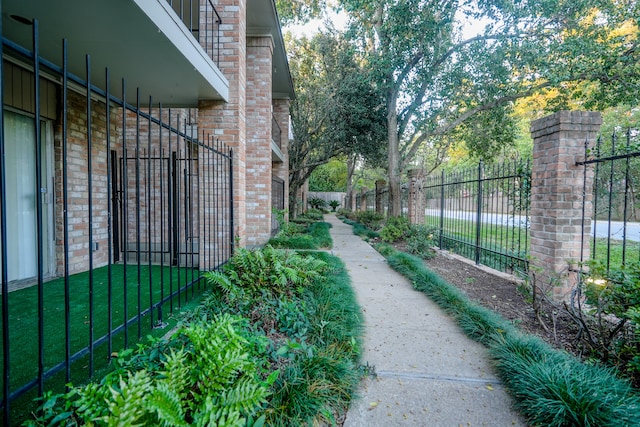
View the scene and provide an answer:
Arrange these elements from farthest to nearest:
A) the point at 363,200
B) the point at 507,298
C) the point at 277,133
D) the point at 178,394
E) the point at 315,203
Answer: the point at 315,203 < the point at 363,200 < the point at 277,133 < the point at 507,298 < the point at 178,394

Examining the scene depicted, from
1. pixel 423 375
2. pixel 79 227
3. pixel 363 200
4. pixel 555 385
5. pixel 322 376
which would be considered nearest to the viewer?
pixel 555 385

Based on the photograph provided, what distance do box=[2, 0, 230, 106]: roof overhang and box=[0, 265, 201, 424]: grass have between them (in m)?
2.24

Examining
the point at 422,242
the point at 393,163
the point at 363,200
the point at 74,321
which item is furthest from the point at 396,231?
the point at 363,200

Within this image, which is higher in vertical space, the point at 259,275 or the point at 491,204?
the point at 491,204

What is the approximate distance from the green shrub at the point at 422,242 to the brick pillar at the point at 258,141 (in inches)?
132

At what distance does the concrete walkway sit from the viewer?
1995 millimetres

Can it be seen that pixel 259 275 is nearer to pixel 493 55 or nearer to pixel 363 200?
pixel 493 55

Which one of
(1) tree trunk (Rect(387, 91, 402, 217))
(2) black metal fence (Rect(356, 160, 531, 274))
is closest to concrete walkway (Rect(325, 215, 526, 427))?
(2) black metal fence (Rect(356, 160, 531, 274))

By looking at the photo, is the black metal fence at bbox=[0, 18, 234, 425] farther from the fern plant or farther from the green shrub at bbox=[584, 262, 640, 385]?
the green shrub at bbox=[584, 262, 640, 385]

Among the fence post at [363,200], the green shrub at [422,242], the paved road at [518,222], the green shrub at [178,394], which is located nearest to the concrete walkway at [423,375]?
the green shrub at [178,394]

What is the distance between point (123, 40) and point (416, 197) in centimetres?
742

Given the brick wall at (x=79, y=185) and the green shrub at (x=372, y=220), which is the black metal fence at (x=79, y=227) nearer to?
the brick wall at (x=79, y=185)

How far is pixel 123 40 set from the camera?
320 centimetres

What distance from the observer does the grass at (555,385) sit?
1.77 metres
